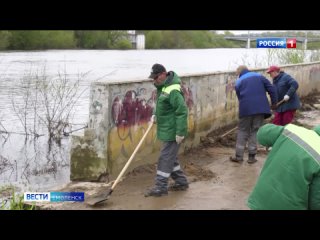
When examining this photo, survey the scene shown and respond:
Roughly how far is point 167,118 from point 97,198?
4.87 ft

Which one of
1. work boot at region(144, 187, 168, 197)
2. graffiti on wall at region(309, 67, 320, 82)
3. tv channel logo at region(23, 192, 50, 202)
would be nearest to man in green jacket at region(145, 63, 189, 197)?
work boot at region(144, 187, 168, 197)

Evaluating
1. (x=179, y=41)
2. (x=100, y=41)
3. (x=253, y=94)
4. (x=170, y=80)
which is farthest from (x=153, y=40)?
(x=170, y=80)

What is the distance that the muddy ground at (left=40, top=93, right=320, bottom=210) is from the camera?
634cm

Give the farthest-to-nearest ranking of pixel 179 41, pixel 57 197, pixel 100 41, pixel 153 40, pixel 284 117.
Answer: pixel 153 40 → pixel 179 41 → pixel 100 41 → pixel 284 117 → pixel 57 197

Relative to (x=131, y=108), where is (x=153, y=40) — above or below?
above

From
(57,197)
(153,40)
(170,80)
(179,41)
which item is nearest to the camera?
(170,80)

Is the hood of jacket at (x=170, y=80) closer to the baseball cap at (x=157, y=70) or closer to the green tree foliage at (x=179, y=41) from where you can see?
the baseball cap at (x=157, y=70)

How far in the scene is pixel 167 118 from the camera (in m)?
6.60

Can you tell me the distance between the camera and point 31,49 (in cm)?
4294

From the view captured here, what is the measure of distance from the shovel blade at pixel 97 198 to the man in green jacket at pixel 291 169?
3.42 m

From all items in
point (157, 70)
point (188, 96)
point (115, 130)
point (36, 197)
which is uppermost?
point (157, 70)

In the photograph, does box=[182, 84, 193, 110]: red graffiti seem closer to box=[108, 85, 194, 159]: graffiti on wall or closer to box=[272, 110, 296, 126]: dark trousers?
box=[108, 85, 194, 159]: graffiti on wall

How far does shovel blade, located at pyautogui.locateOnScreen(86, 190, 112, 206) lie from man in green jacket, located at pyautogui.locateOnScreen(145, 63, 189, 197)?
57cm

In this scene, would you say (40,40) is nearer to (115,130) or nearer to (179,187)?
(115,130)
